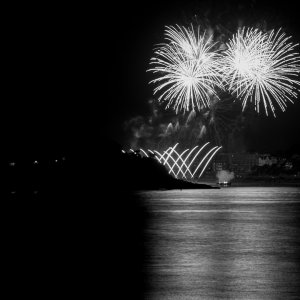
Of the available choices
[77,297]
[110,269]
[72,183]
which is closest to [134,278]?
[110,269]

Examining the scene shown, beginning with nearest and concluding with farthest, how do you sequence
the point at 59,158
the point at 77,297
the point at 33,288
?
the point at 77,297, the point at 33,288, the point at 59,158

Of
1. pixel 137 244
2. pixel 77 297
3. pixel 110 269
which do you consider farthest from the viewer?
pixel 137 244

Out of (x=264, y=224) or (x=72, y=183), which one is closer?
(x=264, y=224)

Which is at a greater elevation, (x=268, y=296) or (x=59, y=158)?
(x=59, y=158)

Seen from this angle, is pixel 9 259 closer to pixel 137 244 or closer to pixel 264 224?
pixel 137 244

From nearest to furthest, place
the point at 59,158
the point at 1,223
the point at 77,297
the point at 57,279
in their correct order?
the point at 77,297 → the point at 57,279 → the point at 1,223 → the point at 59,158

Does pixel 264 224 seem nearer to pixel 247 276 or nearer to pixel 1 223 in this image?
pixel 1 223

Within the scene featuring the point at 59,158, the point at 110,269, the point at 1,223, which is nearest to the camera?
the point at 110,269

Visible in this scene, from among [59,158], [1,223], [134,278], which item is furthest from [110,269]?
[59,158]

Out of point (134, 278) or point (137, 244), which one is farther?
point (137, 244)
